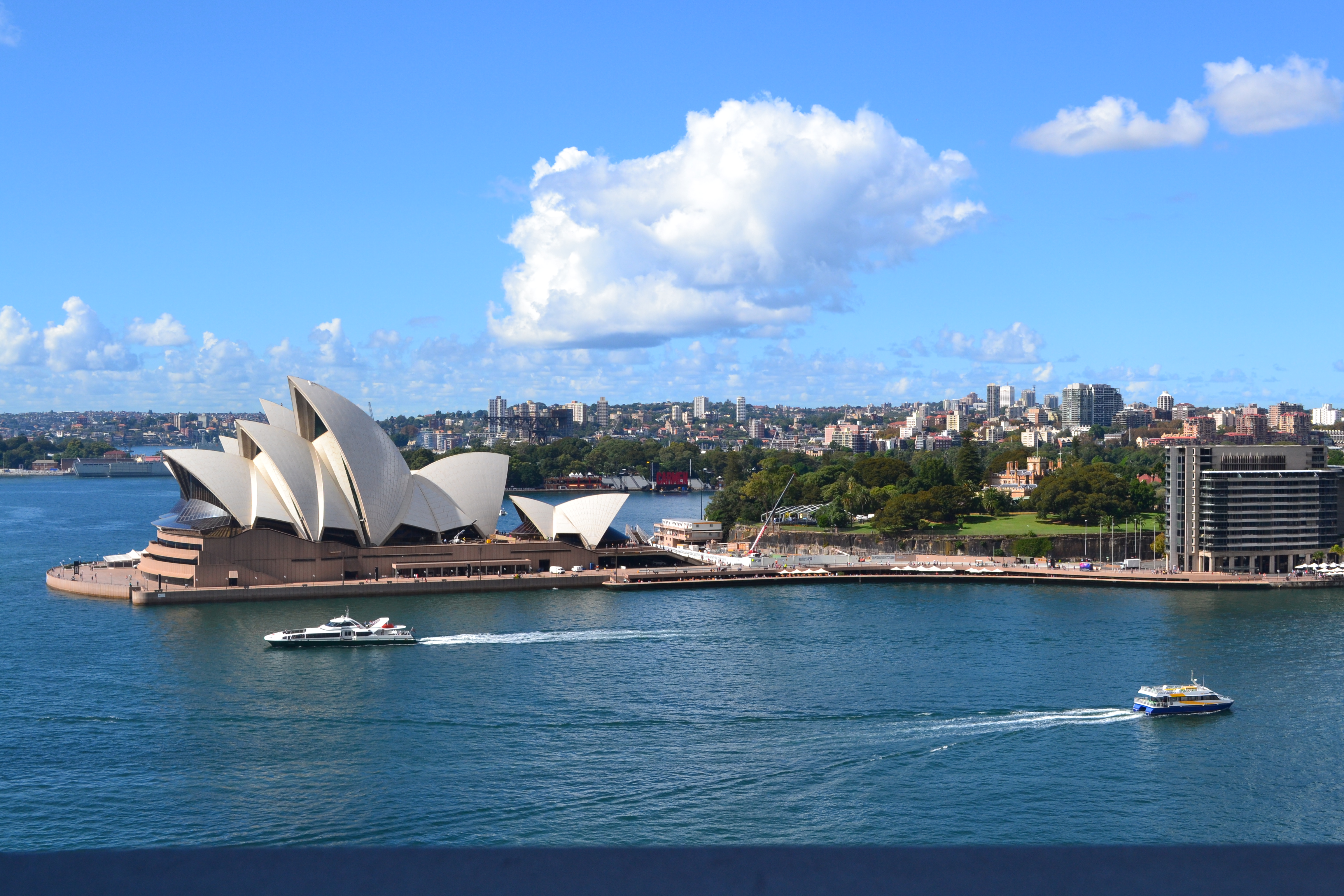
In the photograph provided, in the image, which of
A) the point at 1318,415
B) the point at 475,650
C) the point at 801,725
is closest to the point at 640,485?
the point at 475,650

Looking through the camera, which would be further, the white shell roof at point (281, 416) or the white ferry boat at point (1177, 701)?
the white shell roof at point (281, 416)

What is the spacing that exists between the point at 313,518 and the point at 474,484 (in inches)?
202

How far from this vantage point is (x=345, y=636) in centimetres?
1952

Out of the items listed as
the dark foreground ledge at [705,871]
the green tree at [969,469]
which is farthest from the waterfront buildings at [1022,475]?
the dark foreground ledge at [705,871]

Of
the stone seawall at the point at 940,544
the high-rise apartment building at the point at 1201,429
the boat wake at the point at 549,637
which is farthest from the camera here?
the high-rise apartment building at the point at 1201,429

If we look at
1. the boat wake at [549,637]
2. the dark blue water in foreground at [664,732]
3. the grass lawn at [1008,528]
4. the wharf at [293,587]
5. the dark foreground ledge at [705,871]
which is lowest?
the dark blue water in foreground at [664,732]

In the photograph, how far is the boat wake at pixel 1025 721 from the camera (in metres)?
13.7

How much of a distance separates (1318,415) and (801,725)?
121 metres

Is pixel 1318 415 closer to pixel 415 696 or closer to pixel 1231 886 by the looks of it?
pixel 415 696

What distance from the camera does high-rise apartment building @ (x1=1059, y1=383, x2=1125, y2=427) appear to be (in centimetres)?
11444

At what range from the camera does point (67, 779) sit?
11750mm

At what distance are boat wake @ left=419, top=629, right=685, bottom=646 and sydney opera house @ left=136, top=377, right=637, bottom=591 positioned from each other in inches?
285

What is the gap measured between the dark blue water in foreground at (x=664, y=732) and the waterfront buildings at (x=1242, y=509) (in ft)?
20.8

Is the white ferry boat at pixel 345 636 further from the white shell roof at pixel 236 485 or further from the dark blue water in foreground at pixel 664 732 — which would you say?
the white shell roof at pixel 236 485
